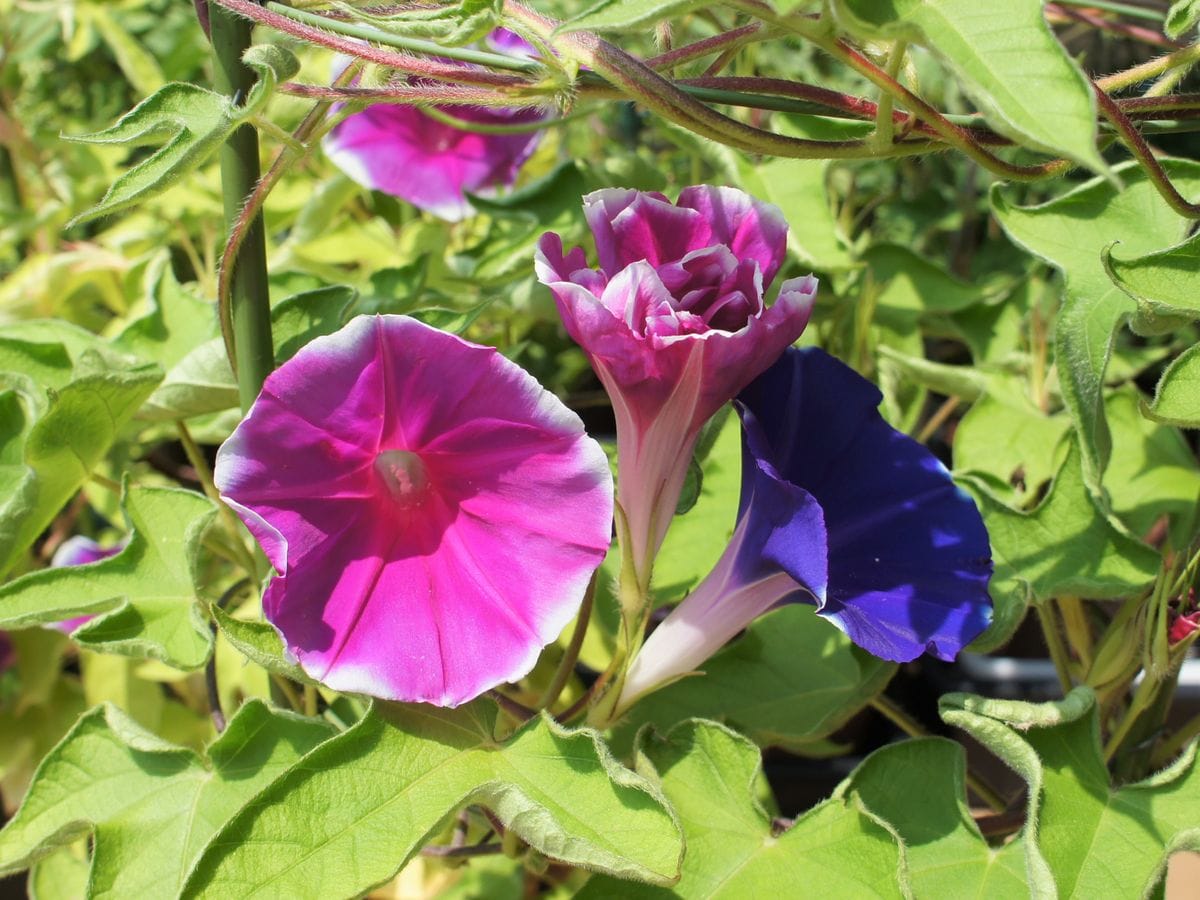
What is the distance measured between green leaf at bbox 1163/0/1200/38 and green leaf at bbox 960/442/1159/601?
297 millimetres

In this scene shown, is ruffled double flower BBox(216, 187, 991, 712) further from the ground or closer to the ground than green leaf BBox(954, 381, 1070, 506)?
further from the ground

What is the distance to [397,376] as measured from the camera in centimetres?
58

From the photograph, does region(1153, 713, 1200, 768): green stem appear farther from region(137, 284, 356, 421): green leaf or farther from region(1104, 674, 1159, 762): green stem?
region(137, 284, 356, 421): green leaf

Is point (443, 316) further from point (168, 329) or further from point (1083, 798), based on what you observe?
point (1083, 798)

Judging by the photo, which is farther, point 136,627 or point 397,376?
point 136,627

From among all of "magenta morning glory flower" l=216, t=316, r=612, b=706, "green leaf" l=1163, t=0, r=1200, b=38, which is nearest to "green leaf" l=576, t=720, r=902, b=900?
"magenta morning glory flower" l=216, t=316, r=612, b=706

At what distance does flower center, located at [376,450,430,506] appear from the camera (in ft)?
2.05

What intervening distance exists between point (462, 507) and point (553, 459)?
0.07 meters

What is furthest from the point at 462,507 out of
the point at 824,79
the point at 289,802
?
the point at 824,79

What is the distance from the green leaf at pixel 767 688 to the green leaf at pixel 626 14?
528 mm

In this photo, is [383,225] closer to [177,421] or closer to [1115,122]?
[177,421]

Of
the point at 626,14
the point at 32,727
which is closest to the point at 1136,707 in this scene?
the point at 626,14

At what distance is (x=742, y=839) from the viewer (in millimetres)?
682

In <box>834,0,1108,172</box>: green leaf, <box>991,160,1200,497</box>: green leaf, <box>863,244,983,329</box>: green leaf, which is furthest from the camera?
<box>863,244,983,329</box>: green leaf
